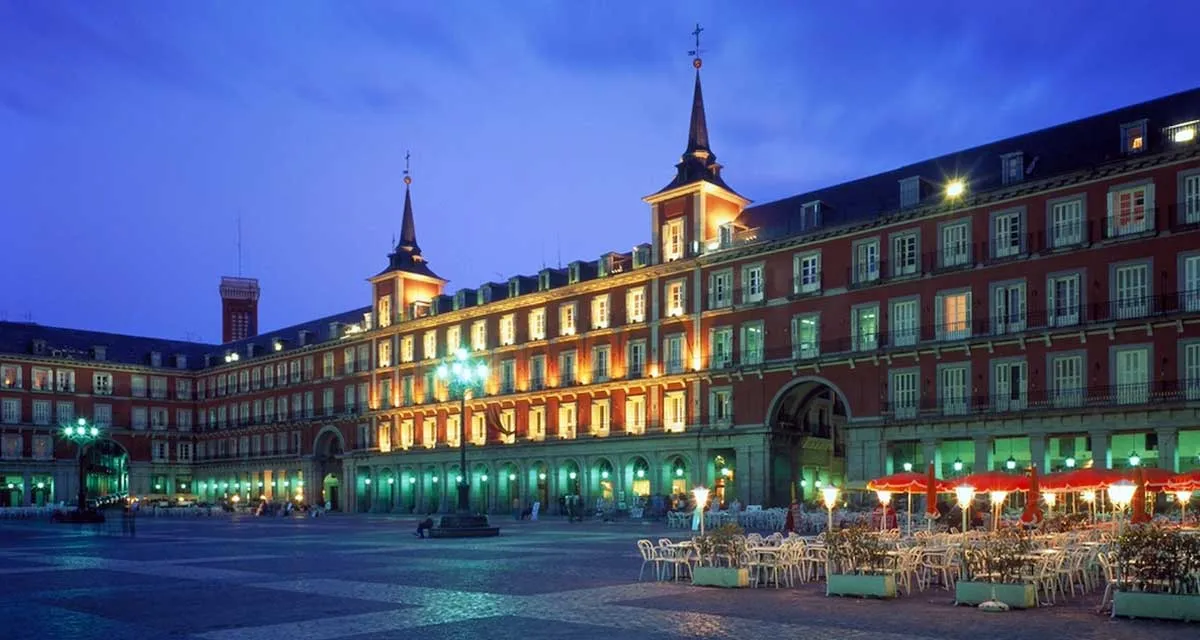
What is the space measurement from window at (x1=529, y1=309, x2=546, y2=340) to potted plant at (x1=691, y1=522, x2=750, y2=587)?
43228mm

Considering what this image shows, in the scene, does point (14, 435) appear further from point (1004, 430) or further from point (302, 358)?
point (1004, 430)

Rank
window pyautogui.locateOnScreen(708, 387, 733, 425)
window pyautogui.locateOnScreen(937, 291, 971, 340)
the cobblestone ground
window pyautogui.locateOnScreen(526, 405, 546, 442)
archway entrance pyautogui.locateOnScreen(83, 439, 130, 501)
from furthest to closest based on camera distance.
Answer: archway entrance pyautogui.locateOnScreen(83, 439, 130, 501)
window pyautogui.locateOnScreen(526, 405, 546, 442)
window pyautogui.locateOnScreen(708, 387, 733, 425)
window pyautogui.locateOnScreen(937, 291, 971, 340)
the cobblestone ground

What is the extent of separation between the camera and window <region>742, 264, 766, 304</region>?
50.7 m

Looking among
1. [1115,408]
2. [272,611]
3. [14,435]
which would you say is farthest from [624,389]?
[14,435]

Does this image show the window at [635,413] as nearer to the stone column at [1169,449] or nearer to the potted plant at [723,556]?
the stone column at [1169,449]

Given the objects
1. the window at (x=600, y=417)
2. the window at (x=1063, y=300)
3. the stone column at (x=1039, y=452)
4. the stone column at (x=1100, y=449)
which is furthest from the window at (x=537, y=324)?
the stone column at (x=1100, y=449)

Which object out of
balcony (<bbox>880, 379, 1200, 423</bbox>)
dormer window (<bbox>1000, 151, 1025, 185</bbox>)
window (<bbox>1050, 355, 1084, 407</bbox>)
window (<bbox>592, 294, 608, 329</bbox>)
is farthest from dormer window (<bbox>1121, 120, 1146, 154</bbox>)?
window (<bbox>592, 294, 608, 329</bbox>)

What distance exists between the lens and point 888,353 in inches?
1768

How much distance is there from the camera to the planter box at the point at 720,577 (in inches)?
724

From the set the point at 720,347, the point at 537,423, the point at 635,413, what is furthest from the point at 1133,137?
the point at 537,423

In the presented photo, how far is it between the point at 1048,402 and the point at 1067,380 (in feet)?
3.42

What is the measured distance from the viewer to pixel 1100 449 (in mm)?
38125

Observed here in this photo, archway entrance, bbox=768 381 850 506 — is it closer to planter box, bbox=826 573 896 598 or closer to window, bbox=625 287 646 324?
window, bbox=625 287 646 324

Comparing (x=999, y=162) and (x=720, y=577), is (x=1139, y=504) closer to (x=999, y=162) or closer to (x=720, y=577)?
(x=720, y=577)
